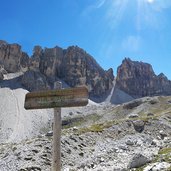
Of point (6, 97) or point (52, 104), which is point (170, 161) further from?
point (6, 97)

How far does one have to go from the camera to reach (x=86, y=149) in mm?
38781

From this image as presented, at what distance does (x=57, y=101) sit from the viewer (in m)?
10.7

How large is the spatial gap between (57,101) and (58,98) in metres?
0.12

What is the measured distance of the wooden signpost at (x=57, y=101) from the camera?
10.4 m

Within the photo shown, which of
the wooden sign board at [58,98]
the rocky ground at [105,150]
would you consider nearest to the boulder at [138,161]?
the rocky ground at [105,150]

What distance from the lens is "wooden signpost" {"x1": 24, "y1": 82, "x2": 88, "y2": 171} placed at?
34.2ft

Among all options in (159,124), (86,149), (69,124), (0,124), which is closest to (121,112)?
(69,124)

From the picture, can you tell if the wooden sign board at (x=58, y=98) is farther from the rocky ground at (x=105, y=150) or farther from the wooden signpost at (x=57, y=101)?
the rocky ground at (x=105, y=150)

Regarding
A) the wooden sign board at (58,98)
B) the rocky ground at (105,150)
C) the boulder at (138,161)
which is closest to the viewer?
the wooden sign board at (58,98)

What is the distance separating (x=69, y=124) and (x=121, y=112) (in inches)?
1091

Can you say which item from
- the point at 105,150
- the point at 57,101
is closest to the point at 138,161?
the point at 57,101

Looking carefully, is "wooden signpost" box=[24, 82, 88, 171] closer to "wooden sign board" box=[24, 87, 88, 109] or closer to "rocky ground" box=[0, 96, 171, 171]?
"wooden sign board" box=[24, 87, 88, 109]

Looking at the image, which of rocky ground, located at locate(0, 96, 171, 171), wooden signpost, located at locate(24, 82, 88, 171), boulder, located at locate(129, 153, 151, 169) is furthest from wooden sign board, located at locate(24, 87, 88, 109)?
boulder, located at locate(129, 153, 151, 169)

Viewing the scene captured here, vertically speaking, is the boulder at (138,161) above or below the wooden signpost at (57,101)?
below
